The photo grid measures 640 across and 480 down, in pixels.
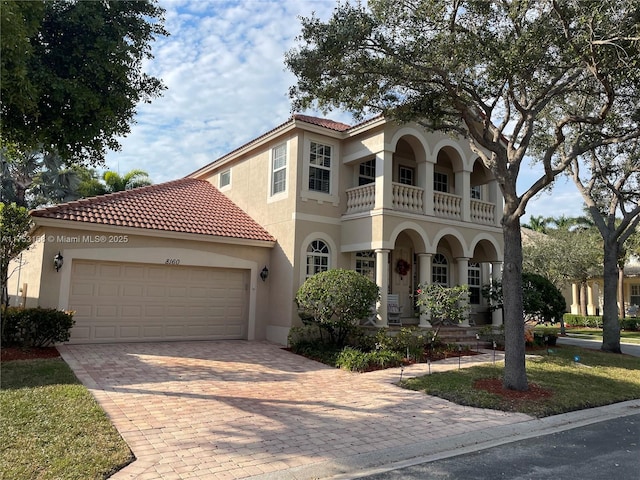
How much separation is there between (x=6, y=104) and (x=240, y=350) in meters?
8.62

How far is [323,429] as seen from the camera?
680 centimetres

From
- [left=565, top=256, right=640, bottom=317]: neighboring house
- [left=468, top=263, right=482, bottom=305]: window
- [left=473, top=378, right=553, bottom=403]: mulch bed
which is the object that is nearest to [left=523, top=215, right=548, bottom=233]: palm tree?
[left=565, top=256, right=640, bottom=317]: neighboring house

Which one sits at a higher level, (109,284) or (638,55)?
(638,55)

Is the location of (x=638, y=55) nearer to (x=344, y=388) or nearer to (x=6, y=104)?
(x=344, y=388)

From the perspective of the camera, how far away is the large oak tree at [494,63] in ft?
28.2

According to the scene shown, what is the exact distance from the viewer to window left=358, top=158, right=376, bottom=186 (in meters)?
17.0

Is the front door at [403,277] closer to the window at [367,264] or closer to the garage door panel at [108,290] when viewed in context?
the window at [367,264]

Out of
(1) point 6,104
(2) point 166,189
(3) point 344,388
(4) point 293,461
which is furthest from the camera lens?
(2) point 166,189

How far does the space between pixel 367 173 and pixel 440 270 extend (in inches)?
204

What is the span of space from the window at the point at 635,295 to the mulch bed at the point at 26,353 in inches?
1532

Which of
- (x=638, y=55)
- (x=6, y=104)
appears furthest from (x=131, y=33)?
(x=638, y=55)

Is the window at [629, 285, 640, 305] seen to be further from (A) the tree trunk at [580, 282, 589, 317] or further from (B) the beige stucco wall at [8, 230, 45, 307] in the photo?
(B) the beige stucco wall at [8, 230, 45, 307]

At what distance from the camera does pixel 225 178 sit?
808 inches

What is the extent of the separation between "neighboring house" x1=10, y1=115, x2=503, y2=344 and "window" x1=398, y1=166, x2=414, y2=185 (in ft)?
0.13
